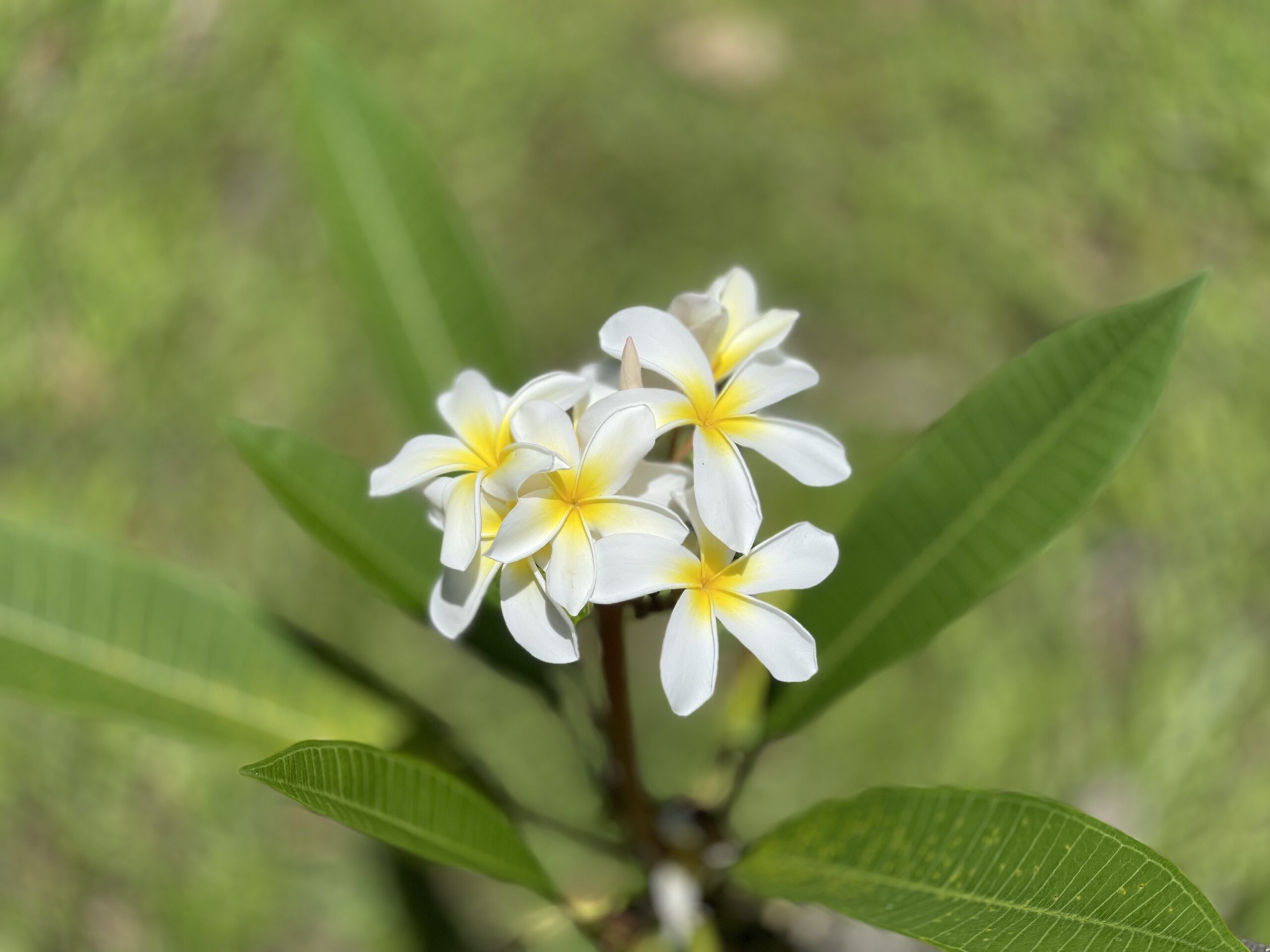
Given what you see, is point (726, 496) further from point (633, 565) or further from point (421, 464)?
point (421, 464)

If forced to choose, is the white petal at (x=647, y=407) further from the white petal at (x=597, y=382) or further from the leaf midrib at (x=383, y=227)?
the leaf midrib at (x=383, y=227)

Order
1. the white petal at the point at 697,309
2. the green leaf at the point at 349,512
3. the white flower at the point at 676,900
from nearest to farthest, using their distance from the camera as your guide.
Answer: the white petal at the point at 697,309
the green leaf at the point at 349,512
the white flower at the point at 676,900

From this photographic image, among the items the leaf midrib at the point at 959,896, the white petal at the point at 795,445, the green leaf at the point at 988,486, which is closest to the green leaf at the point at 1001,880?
the leaf midrib at the point at 959,896

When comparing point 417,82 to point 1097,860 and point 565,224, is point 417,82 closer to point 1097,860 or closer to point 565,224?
point 565,224

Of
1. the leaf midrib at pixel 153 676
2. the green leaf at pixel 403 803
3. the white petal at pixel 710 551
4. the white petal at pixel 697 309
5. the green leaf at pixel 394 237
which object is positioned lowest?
the green leaf at pixel 403 803

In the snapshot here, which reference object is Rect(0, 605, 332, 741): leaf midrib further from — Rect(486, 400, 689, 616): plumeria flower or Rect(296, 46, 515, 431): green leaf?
Rect(486, 400, 689, 616): plumeria flower

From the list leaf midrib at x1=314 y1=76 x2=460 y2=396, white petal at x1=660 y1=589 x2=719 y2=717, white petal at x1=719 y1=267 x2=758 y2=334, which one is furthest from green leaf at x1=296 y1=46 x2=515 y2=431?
white petal at x1=660 y1=589 x2=719 y2=717
